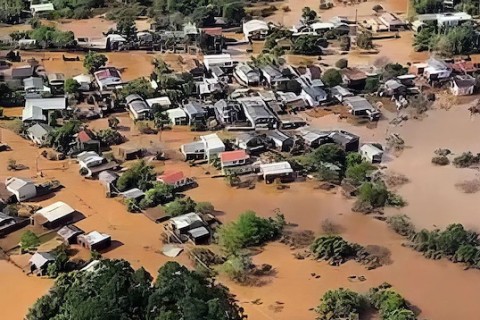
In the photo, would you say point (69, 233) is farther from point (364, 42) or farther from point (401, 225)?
point (364, 42)

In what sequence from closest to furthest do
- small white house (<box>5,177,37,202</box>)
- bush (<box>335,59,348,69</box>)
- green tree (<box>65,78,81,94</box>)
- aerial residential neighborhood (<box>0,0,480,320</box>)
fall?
aerial residential neighborhood (<box>0,0,480,320</box>) < small white house (<box>5,177,37,202</box>) < green tree (<box>65,78,81,94</box>) < bush (<box>335,59,348,69</box>)

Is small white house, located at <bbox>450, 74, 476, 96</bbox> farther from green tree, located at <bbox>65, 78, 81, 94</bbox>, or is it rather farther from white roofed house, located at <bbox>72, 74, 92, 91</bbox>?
green tree, located at <bbox>65, 78, 81, 94</bbox>

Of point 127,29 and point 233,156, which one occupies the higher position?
point 127,29

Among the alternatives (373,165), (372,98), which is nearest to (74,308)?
(373,165)

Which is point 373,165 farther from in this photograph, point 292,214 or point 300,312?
point 300,312

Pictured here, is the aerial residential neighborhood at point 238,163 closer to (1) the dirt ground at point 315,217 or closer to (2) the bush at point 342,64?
(1) the dirt ground at point 315,217

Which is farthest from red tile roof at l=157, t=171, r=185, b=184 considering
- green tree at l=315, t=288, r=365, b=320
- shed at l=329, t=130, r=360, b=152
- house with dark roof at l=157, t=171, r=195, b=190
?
green tree at l=315, t=288, r=365, b=320

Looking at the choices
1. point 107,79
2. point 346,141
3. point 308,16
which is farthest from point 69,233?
point 308,16
